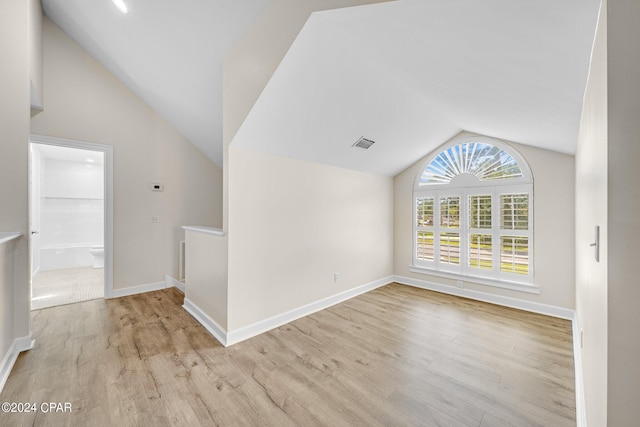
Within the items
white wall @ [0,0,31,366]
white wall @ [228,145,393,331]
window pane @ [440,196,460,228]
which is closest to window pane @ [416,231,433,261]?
window pane @ [440,196,460,228]

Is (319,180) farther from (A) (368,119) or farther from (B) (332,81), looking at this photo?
(B) (332,81)

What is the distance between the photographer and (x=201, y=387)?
1.72m

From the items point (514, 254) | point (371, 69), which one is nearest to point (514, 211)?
point (514, 254)

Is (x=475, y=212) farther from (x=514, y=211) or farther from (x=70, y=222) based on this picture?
(x=70, y=222)

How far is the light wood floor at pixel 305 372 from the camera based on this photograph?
1.51 m

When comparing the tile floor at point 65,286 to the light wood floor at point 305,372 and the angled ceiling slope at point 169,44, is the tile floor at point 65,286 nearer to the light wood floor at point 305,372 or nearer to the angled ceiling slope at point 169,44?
the light wood floor at point 305,372

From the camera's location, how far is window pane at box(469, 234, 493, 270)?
3494mm

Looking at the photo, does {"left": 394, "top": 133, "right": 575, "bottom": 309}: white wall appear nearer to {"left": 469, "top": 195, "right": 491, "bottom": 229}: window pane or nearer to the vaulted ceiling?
the vaulted ceiling

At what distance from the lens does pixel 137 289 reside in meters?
3.60

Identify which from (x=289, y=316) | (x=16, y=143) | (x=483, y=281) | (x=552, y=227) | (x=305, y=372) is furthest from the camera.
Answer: (x=483, y=281)

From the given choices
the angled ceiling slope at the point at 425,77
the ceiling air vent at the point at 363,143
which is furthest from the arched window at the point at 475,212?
the ceiling air vent at the point at 363,143

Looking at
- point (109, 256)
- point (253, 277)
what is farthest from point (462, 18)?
point (109, 256)

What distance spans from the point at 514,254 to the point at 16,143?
17.5 ft

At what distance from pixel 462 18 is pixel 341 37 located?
759 mm
